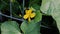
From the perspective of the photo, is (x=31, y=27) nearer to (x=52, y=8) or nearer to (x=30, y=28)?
(x=30, y=28)

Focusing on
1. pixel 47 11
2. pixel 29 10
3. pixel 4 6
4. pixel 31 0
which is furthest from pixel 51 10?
pixel 4 6

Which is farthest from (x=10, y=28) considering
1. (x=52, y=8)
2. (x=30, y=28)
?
(x=52, y=8)

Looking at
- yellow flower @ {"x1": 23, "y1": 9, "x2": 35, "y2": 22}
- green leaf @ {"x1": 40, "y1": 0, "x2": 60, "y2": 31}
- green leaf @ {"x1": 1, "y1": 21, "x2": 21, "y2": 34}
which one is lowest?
green leaf @ {"x1": 1, "y1": 21, "x2": 21, "y2": 34}

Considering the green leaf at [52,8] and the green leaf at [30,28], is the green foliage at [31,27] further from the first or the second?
the green leaf at [52,8]

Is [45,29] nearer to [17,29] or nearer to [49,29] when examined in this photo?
[49,29]

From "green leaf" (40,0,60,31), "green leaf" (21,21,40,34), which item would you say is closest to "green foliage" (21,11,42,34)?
"green leaf" (21,21,40,34)

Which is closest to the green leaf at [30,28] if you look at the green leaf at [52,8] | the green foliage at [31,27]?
the green foliage at [31,27]

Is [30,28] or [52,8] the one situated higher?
[52,8]

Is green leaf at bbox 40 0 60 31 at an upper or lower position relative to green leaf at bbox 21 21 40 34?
upper

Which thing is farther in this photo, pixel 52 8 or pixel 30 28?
pixel 30 28

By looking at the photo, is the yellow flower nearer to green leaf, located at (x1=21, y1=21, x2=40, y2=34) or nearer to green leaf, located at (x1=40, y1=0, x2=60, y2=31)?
green leaf, located at (x1=21, y1=21, x2=40, y2=34)

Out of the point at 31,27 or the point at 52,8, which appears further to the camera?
the point at 31,27
